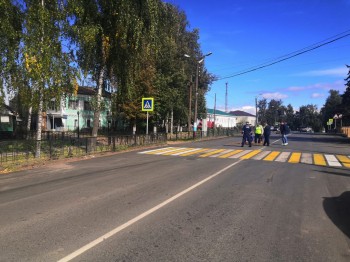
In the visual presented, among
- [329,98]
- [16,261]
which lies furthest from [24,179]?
[329,98]

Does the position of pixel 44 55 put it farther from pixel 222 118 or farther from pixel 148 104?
pixel 222 118

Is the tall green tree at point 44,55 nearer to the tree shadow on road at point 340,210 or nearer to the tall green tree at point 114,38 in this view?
the tall green tree at point 114,38

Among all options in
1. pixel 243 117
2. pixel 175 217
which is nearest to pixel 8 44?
pixel 175 217

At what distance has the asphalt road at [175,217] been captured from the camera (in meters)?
5.17

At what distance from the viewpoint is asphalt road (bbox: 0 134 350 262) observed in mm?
5172

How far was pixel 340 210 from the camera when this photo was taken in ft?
25.1

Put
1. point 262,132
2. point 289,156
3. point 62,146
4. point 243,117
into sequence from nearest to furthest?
point 62,146, point 289,156, point 262,132, point 243,117

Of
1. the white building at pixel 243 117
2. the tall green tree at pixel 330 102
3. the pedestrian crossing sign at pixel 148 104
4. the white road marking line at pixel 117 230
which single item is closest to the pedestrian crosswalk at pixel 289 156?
the pedestrian crossing sign at pixel 148 104

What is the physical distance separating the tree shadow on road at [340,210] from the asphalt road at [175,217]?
0.06 ft

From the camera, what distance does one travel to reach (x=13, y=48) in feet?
49.6

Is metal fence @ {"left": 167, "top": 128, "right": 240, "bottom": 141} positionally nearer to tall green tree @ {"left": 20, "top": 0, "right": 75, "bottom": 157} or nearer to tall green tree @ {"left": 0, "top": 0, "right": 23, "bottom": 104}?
tall green tree @ {"left": 20, "top": 0, "right": 75, "bottom": 157}

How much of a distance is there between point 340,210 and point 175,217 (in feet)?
11.2

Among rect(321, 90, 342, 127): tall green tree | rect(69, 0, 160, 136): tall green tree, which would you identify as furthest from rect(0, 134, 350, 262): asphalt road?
rect(321, 90, 342, 127): tall green tree

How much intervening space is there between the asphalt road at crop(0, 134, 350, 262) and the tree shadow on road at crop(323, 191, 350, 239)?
0.02 metres
